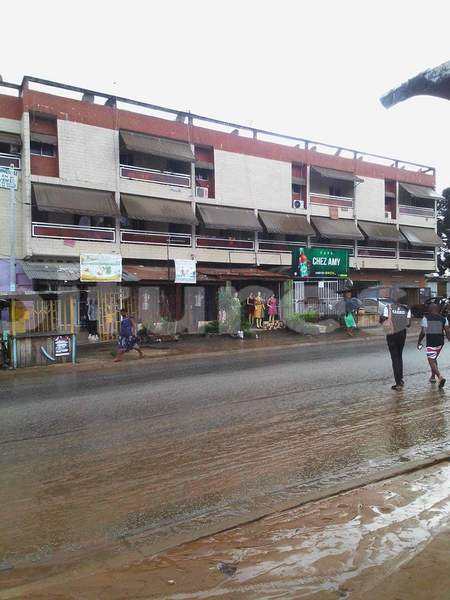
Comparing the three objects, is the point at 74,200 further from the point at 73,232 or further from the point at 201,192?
the point at 201,192

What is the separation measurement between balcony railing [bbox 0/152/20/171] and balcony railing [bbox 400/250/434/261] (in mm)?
25934

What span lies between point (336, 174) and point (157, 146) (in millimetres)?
12385

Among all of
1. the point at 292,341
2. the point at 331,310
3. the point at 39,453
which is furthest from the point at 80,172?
the point at 39,453

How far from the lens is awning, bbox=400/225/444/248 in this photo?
34875 millimetres

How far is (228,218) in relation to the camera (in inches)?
1030

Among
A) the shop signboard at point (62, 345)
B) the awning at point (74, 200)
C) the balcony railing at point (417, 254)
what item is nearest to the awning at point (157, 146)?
the awning at point (74, 200)

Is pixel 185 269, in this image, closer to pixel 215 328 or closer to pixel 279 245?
pixel 215 328

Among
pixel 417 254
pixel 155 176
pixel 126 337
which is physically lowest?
pixel 126 337

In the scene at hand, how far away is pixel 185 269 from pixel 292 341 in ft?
18.5

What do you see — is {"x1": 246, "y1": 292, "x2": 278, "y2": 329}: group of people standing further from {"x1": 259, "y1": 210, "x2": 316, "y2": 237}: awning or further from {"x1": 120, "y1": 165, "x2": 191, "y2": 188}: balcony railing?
{"x1": 120, "y1": 165, "x2": 191, "y2": 188}: balcony railing

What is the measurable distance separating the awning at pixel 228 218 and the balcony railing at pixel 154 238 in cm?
141

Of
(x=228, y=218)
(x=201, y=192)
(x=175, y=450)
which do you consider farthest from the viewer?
(x=228, y=218)

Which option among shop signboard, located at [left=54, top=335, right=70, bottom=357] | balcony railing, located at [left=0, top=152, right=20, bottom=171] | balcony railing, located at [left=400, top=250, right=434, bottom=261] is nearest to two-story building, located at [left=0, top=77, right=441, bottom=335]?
balcony railing, located at [left=0, top=152, right=20, bottom=171]

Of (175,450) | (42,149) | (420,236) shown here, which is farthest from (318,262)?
(175,450)
